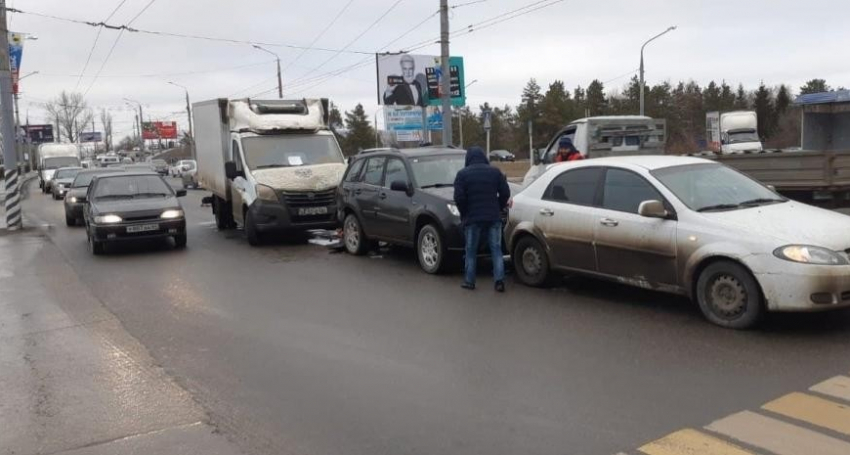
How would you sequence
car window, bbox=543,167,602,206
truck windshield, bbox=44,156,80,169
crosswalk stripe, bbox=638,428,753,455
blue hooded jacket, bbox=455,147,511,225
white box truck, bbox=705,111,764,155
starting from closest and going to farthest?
crosswalk stripe, bbox=638,428,753,455, car window, bbox=543,167,602,206, blue hooded jacket, bbox=455,147,511,225, white box truck, bbox=705,111,764,155, truck windshield, bbox=44,156,80,169

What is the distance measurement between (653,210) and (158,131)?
129m

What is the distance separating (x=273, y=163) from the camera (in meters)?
14.7

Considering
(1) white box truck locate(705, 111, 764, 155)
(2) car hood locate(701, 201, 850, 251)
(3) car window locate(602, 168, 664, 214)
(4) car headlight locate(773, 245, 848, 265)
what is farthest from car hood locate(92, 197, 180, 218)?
(1) white box truck locate(705, 111, 764, 155)

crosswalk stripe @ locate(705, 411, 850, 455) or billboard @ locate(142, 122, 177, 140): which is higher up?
billboard @ locate(142, 122, 177, 140)

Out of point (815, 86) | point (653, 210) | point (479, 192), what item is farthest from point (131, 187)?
→ point (815, 86)

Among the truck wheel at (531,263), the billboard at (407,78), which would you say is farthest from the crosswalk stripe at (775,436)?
the billboard at (407,78)

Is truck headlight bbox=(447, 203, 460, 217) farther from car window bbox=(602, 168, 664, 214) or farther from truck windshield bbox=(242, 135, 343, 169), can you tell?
truck windshield bbox=(242, 135, 343, 169)

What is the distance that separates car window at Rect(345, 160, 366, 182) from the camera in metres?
12.5

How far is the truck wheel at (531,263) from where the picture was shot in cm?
886

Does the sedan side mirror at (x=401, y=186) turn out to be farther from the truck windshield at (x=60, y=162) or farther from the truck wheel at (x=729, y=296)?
the truck windshield at (x=60, y=162)

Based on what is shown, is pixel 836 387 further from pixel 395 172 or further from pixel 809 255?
pixel 395 172

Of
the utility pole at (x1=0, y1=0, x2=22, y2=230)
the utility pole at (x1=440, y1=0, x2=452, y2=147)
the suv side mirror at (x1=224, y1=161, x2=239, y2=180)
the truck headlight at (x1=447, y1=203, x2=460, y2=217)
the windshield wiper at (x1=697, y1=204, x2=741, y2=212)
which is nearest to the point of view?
the windshield wiper at (x1=697, y1=204, x2=741, y2=212)

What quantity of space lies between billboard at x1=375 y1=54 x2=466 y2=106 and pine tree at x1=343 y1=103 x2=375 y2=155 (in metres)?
57.3

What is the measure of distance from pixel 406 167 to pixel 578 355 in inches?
217
